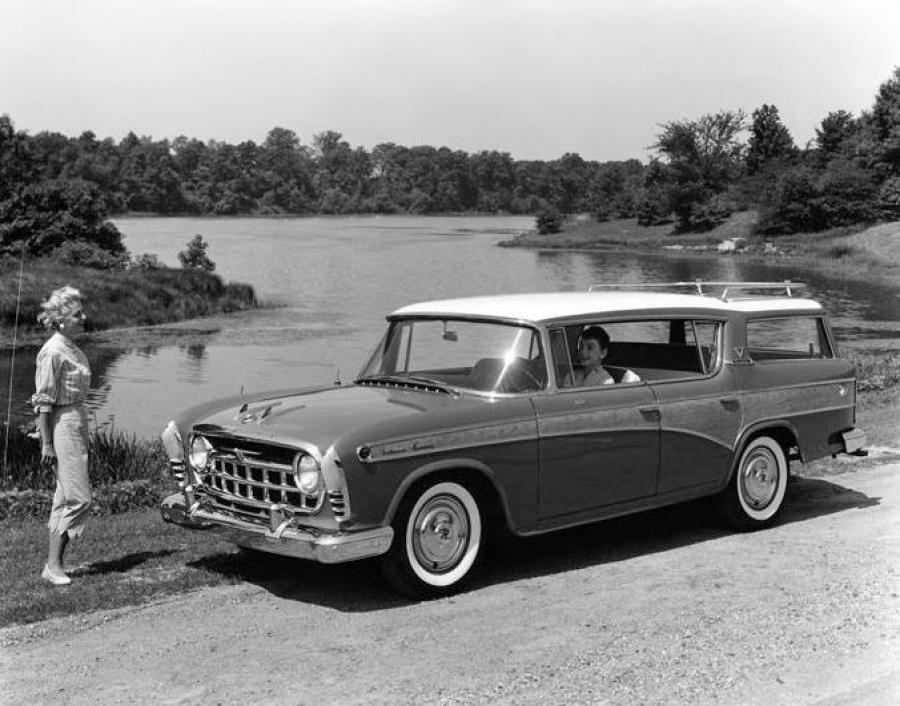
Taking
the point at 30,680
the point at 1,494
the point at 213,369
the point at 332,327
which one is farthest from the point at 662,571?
the point at 332,327

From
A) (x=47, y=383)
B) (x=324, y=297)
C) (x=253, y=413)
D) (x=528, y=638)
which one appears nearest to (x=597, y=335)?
(x=253, y=413)

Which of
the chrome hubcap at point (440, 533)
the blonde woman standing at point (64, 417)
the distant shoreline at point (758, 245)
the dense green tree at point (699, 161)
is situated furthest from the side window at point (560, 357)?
the dense green tree at point (699, 161)

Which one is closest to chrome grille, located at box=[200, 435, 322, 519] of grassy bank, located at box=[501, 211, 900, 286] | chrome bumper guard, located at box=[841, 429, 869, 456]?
chrome bumper guard, located at box=[841, 429, 869, 456]

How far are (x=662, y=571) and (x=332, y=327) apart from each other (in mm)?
35536

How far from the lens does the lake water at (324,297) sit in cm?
2869

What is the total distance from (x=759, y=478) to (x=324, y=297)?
47.8m

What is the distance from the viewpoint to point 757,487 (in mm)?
9086

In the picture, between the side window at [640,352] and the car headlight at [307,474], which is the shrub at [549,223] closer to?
the side window at [640,352]

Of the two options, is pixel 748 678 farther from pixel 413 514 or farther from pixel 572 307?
pixel 572 307

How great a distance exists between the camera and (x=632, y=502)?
8.12 meters

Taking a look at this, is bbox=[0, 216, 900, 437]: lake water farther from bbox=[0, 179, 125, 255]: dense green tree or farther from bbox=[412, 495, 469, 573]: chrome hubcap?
bbox=[412, 495, 469, 573]: chrome hubcap

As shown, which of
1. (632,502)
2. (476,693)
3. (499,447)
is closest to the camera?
(476,693)

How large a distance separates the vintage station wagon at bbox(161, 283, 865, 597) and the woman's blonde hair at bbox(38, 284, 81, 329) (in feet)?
3.53

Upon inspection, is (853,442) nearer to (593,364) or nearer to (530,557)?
(593,364)
